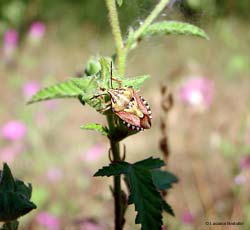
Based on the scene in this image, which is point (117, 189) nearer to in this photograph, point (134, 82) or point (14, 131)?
point (134, 82)

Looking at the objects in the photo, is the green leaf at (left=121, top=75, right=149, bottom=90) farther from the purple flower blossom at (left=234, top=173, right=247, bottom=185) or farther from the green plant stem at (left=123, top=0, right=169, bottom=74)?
the purple flower blossom at (left=234, top=173, right=247, bottom=185)

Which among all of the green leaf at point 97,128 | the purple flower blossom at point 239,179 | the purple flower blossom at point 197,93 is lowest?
the purple flower blossom at point 239,179

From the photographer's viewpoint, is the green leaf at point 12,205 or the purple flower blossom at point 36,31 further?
the purple flower blossom at point 36,31

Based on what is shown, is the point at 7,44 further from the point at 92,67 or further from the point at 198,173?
the point at 92,67

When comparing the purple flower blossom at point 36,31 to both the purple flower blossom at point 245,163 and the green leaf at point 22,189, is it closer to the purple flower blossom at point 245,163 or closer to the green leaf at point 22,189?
the purple flower blossom at point 245,163

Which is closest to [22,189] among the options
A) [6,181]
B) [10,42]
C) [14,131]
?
[6,181]

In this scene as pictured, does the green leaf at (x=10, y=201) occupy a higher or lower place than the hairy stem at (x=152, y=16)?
lower

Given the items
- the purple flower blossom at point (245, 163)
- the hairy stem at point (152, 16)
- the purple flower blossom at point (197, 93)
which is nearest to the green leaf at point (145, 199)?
the hairy stem at point (152, 16)

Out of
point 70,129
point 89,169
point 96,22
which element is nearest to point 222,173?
point 89,169

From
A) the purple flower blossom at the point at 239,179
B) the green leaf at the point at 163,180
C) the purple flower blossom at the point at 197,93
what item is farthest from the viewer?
the purple flower blossom at the point at 197,93
